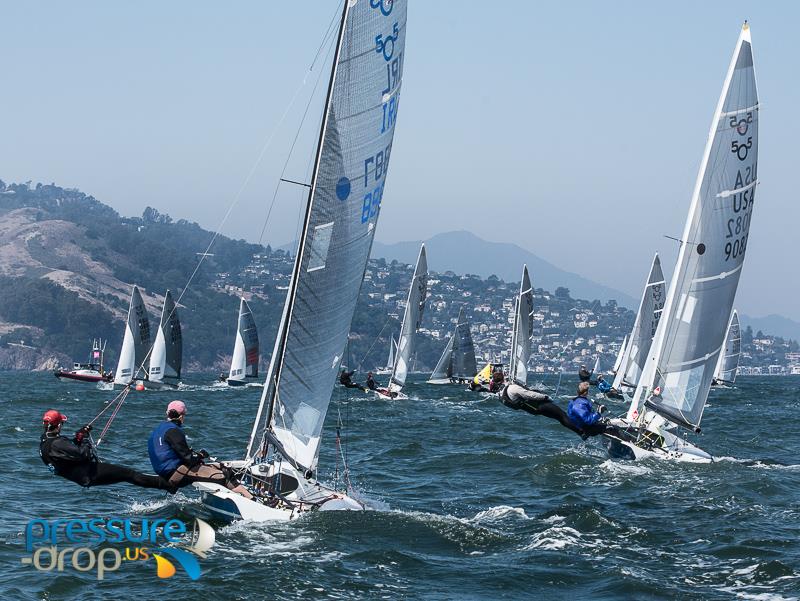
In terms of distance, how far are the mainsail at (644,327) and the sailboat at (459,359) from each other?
41.2 feet

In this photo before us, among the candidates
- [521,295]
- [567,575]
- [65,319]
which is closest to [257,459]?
[567,575]

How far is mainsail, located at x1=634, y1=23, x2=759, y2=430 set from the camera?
27078 mm

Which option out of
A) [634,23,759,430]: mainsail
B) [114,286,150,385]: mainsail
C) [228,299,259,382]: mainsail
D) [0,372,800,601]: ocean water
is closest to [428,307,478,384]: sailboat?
[228,299,259,382]: mainsail

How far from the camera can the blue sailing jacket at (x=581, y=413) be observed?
21.0 meters

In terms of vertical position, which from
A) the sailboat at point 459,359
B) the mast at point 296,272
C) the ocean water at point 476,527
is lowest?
the ocean water at point 476,527

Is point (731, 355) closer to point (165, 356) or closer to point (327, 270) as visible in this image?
point (165, 356)

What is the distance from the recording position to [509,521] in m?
18.8

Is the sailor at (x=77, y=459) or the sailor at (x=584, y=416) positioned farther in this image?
the sailor at (x=584, y=416)

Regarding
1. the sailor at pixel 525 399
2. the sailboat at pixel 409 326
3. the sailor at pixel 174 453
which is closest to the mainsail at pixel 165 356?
the sailboat at pixel 409 326

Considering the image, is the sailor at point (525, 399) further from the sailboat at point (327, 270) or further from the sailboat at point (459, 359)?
the sailboat at point (459, 359)

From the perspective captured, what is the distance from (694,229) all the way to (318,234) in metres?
12.8

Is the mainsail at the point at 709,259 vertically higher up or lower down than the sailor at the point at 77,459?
higher up

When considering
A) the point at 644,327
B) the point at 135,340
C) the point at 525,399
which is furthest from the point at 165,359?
the point at 525,399

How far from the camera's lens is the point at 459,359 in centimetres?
7062
